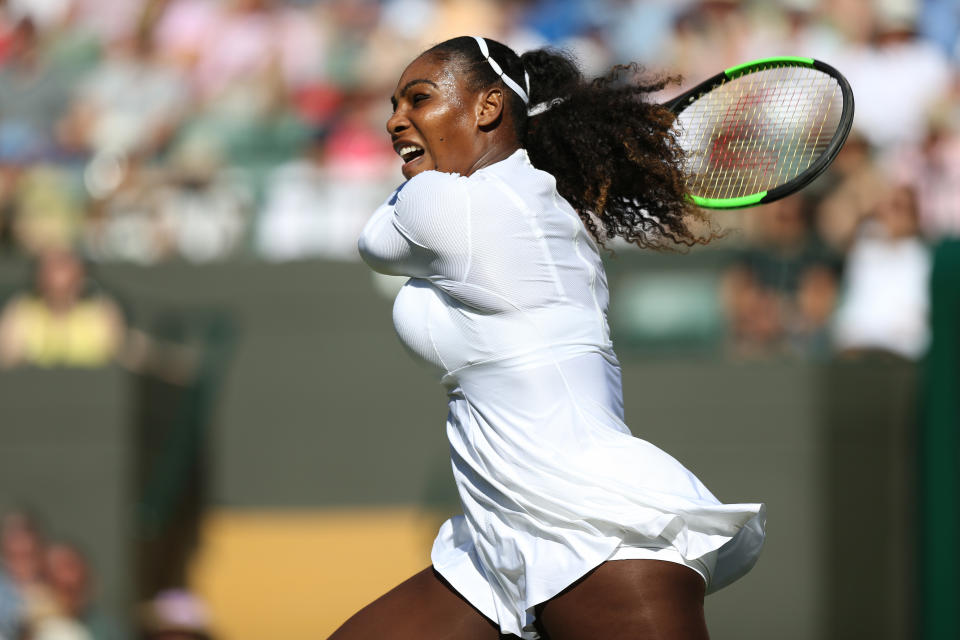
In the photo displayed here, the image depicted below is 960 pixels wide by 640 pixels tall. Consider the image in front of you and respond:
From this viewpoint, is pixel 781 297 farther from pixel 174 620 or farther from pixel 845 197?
pixel 174 620

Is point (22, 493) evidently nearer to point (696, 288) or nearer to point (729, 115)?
point (696, 288)

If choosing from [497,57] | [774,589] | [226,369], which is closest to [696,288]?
[774,589]

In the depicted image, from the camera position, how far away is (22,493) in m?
6.51

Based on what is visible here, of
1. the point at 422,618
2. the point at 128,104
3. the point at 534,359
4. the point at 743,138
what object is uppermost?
the point at 128,104

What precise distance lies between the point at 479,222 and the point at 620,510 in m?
0.56

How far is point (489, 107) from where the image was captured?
2654 mm

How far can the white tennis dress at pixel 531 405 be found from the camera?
92.3 inches

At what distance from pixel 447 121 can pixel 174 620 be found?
140 inches

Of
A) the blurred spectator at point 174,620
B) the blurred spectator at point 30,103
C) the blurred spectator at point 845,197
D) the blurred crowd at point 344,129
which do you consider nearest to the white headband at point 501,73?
the blurred spectator at point 174,620

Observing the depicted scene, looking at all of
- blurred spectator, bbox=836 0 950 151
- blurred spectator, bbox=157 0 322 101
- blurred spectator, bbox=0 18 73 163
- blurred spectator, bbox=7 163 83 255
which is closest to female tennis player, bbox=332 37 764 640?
blurred spectator, bbox=836 0 950 151

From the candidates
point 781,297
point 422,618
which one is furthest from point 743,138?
point 781,297

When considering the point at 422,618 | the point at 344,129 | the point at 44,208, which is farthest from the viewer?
the point at 344,129

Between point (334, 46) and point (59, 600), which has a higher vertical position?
point (334, 46)

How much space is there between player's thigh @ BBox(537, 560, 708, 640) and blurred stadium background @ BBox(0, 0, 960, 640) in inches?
132
